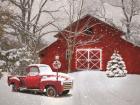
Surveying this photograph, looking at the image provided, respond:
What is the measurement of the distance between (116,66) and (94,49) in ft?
0.93

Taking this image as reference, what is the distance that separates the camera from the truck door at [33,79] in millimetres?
3531

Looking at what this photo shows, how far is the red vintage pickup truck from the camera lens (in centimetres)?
337

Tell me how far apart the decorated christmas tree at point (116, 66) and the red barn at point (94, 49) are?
4 cm

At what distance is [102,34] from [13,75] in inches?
43.8

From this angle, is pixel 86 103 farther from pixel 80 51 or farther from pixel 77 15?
pixel 77 15

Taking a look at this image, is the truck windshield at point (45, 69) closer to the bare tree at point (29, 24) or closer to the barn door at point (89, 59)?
the bare tree at point (29, 24)

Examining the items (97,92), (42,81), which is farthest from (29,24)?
(97,92)

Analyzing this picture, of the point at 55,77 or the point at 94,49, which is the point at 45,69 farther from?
the point at 94,49

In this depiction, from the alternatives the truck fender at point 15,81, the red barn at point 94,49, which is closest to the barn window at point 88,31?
the red barn at point 94,49

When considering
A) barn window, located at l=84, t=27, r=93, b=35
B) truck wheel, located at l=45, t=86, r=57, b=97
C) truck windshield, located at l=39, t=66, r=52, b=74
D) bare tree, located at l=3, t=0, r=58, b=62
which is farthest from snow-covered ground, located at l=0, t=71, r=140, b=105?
bare tree, located at l=3, t=0, r=58, b=62

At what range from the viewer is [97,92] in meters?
3.36

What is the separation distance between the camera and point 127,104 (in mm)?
3299

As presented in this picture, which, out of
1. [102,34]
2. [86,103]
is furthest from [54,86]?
[102,34]

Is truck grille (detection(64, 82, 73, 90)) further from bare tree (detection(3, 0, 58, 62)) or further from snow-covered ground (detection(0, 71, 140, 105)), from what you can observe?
bare tree (detection(3, 0, 58, 62))
